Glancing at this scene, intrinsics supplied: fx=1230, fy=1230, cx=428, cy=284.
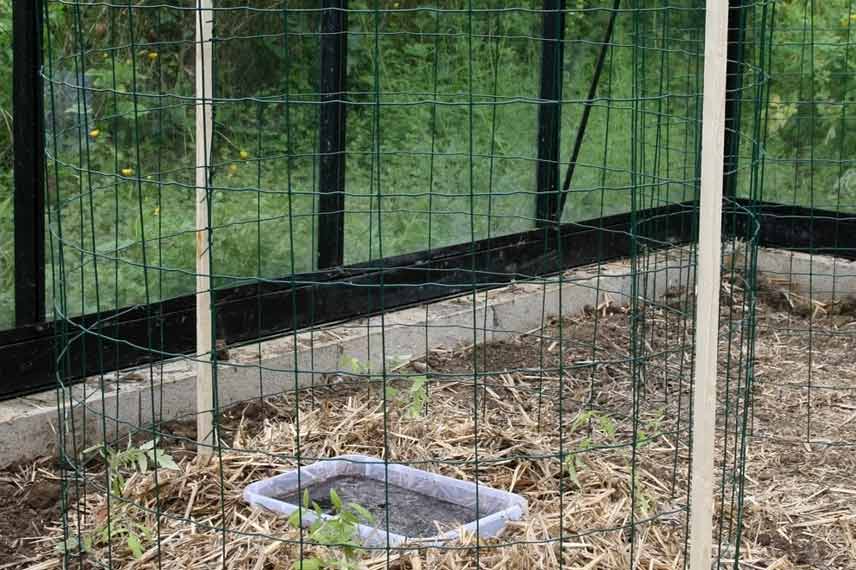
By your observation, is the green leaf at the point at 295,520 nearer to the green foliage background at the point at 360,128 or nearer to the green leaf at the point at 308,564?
the green leaf at the point at 308,564

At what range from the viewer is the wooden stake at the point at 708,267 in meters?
2.57

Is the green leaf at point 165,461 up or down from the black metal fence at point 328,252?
down

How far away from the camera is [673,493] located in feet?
12.2

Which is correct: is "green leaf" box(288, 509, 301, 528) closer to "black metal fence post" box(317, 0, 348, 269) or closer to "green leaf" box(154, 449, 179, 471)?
"green leaf" box(154, 449, 179, 471)

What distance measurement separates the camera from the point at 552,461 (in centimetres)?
396

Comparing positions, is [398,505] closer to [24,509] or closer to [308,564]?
[308,564]

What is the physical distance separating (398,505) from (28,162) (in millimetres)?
1646

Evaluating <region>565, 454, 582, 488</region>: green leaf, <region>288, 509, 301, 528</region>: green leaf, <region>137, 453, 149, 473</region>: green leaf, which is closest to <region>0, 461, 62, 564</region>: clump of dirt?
<region>137, 453, 149, 473</region>: green leaf

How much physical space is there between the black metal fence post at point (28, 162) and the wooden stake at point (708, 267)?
2.30m

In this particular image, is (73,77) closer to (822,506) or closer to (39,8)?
(39,8)

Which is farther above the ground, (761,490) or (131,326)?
(131,326)

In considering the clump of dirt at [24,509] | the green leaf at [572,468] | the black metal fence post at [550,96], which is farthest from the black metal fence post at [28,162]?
the black metal fence post at [550,96]

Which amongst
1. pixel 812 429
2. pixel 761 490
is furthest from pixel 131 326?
pixel 812 429

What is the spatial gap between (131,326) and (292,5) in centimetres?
135
